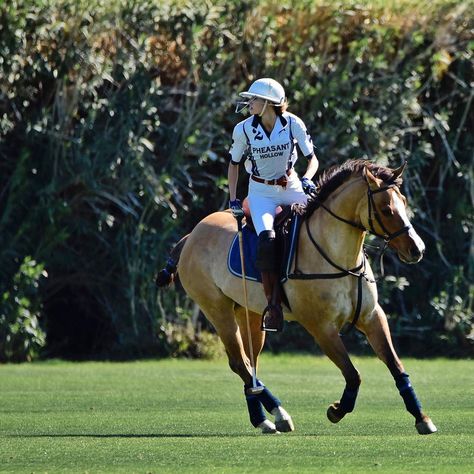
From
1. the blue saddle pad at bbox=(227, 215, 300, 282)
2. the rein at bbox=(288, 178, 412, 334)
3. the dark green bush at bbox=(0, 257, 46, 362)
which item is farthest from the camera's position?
the dark green bush at bbox=(0, 257, 46, 362)

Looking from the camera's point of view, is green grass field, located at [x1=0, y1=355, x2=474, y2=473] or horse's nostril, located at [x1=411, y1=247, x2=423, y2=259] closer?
green grass field, located at [x1=0, y1=355, x2=474, y2=473]

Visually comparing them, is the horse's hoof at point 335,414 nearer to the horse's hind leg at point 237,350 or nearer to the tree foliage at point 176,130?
the horse's hind leg at point 237,350

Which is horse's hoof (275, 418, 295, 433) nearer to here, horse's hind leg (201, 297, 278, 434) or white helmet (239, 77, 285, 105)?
horse's hind leg (201, 297, 278, 434)

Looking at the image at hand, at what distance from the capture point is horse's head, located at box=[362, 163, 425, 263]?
35.2ft

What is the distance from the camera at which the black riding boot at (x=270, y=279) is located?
1141 cm

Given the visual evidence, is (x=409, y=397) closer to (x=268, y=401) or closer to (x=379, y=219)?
(x=268, y=401)

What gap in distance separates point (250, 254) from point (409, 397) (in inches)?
85.0

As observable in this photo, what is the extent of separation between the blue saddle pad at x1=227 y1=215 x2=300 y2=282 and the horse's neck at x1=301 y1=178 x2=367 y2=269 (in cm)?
15

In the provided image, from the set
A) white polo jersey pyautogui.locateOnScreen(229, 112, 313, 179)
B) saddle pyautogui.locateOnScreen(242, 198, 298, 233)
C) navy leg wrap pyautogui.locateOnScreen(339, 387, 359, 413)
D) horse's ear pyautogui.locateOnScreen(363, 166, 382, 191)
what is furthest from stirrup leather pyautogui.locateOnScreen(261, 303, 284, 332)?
horse's ear pyautogui.locateOnScreen(363, 166, 382, 191)

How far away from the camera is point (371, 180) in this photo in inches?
436

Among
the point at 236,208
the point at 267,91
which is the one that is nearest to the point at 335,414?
A: the point at 236,208

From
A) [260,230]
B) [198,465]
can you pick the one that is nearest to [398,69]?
[260,230]

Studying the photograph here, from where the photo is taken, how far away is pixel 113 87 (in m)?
19.5

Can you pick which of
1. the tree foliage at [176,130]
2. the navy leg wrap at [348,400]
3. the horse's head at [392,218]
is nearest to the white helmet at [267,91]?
the horse's head at [392,218]
